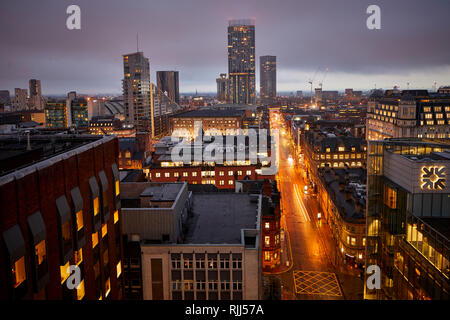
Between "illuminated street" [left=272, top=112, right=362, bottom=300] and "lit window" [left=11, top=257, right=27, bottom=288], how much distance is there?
3222 cm

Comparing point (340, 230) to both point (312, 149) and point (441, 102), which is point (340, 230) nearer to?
point (312, 149)

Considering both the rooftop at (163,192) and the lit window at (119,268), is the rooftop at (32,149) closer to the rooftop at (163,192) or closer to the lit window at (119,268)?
the lit window at (119,268)

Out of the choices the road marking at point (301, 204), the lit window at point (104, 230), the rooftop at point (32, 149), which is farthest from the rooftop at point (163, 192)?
the road marking at point (301, 204)

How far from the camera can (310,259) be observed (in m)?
53.4

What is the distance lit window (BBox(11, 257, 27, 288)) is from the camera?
47.6ft

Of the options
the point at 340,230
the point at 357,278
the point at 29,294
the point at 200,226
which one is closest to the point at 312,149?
the point at 340,230

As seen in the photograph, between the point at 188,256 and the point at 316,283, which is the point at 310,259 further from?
the point at 188,256

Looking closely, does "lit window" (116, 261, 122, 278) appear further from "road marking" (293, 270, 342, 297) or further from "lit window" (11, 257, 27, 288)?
"road marking" (293, 270, 342, 297)

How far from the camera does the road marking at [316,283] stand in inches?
1746

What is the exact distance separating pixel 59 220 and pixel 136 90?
17230 centimetres

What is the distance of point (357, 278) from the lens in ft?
157

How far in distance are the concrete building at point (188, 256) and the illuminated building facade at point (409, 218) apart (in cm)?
1122

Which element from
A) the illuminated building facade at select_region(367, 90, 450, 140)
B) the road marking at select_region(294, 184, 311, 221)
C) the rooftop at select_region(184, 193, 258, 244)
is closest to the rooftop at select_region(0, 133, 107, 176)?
the rooftop at select_region(184, 193, 258, 244)

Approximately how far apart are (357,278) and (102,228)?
35.1m
